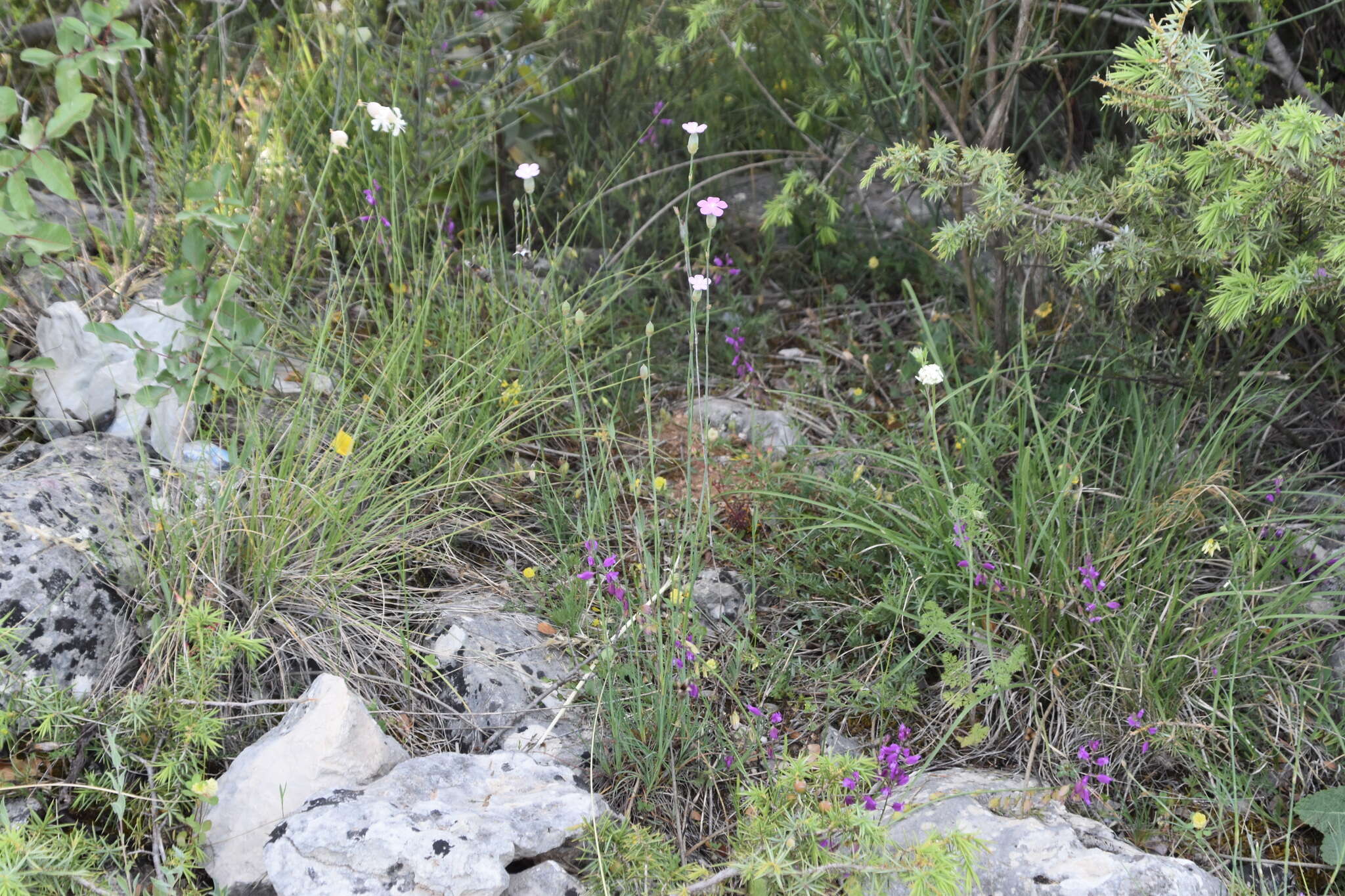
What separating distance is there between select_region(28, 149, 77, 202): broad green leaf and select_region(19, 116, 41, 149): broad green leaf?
0.09 ft

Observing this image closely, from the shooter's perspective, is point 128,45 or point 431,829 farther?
point 128,45

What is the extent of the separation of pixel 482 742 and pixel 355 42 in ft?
6.13

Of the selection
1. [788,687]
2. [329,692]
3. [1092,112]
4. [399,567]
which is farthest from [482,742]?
[1092,112]

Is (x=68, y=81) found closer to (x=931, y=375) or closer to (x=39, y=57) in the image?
(x=39, y=57)

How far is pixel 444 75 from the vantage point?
10.4ft

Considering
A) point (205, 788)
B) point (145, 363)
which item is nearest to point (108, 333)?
point (145, 363)

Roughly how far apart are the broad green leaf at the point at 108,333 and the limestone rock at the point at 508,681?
0.93m

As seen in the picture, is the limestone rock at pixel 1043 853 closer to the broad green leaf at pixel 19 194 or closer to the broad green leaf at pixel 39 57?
the broad green leaf at pixel 19 194

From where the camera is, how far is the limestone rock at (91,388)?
2.42m

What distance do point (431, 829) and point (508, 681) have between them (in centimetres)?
49

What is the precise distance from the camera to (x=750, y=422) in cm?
299

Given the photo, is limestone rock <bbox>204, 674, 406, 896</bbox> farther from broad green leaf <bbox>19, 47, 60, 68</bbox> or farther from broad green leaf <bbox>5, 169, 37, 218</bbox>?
broad green leaf <bbox>19, 47, 60, 68</bbox>

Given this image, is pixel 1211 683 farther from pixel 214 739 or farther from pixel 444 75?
pixel 444 75

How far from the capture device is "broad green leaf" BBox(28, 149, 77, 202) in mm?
2076
